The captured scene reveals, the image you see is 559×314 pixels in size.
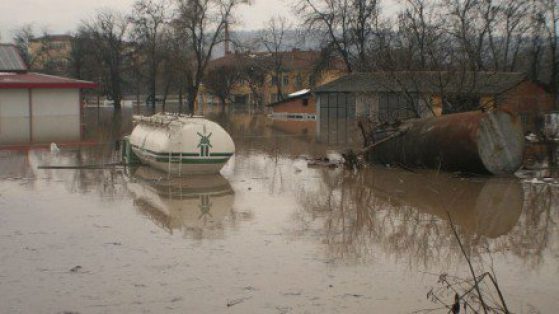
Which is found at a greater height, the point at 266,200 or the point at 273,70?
the point at 273,70

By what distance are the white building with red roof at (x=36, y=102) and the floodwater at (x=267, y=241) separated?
19061 millimetres

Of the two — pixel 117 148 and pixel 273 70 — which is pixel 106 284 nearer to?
pixel 117 148

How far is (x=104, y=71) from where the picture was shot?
7588cm

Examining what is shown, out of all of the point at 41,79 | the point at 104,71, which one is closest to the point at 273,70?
the point at 104,71

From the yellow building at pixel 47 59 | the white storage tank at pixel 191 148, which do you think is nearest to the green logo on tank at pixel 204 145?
the white storage tank at pixel 191 148

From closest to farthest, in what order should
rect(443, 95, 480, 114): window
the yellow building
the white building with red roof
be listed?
rect(443, 95, 480, 114): window < the white building with red roof < the yellow building

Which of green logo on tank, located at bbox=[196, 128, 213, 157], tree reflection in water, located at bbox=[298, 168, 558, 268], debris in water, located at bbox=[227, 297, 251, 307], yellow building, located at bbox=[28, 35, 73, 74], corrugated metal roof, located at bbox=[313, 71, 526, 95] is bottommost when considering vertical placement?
debris in water, located at bbox=[227, 297, 251, 307]

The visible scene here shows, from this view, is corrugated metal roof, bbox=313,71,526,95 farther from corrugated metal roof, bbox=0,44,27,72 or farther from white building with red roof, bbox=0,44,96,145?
corrugated metal roof, bbox=0,44,27,72

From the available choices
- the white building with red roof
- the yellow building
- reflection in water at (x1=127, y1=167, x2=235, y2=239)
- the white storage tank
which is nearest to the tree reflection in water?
reflection in water at (x1=127, y1=167, x2=235, y2=239)

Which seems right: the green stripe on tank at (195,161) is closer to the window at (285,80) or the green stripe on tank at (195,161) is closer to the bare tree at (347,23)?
the bare tree at (347,23)

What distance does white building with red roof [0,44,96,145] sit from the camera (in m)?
36.3

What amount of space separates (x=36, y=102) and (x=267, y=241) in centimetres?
3241

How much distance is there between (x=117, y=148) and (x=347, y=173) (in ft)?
28.6

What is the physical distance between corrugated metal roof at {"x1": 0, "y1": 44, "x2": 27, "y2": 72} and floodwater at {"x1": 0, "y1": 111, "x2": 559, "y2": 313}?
2723 cm
